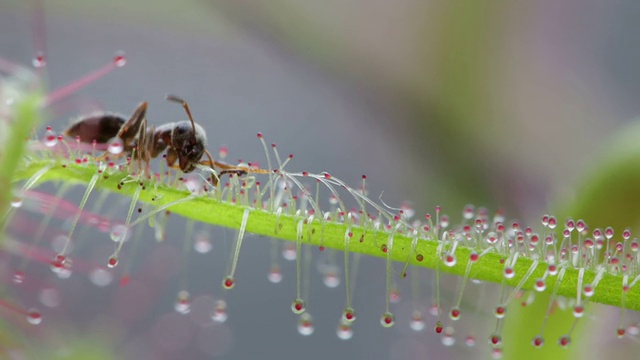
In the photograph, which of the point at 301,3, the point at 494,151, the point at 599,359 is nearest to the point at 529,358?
the point at 599,359

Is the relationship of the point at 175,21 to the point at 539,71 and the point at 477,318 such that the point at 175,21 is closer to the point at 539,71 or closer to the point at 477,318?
the point at 539,71

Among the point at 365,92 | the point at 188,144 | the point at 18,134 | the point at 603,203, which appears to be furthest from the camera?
the point at 365,92

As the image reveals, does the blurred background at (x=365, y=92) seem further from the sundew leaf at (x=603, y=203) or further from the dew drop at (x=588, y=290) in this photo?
the dew drop at (x=588, y=290)

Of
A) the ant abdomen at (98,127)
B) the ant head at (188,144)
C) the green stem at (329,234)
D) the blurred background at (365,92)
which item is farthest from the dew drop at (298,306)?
the blurred background at (365,92)

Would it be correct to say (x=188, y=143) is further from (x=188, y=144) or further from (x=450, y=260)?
(x=450, y=260)

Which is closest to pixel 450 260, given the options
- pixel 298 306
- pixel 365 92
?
pixel 298 306

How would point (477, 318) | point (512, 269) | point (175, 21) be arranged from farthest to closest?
point (175, 21), point (477, 318), point (512, 269)

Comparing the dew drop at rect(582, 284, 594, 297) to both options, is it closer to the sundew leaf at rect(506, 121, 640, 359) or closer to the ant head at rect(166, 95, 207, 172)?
the sundew leaf at rect(506, 121, 640, 359)

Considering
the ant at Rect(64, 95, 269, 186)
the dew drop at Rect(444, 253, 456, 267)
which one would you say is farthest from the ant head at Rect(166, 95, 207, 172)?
the dew drop at Rect(444, 253, 456, 267)
